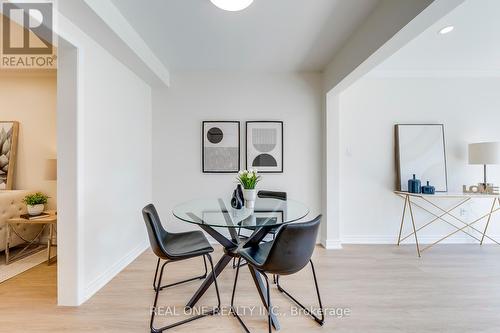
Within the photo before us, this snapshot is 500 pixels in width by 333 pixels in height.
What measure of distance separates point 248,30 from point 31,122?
3310mm

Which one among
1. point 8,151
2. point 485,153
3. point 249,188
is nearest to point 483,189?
point 485,153

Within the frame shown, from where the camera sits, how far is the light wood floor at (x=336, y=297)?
1.74 metres

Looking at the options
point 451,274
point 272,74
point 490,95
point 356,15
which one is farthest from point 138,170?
point 490,95

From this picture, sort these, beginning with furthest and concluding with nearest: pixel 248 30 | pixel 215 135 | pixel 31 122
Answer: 1. pixel 215 135
2. pixel 31 122
3. pixel 248 30

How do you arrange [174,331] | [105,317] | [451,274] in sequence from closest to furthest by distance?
[174,331] < [105,317] < [451,274]

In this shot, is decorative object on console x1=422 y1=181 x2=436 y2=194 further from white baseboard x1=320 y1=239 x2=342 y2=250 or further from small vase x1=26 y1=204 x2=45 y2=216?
small vase x1=26 y1=204 x2=45 y2=216

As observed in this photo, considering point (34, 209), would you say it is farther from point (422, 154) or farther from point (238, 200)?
point (422, 154)

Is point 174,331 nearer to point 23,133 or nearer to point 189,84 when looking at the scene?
point 189,84

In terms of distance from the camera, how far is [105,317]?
5.95ft

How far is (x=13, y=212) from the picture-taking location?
9.23 ft

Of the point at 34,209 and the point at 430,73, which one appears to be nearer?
the point at 34,209

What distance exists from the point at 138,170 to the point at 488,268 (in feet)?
14.3

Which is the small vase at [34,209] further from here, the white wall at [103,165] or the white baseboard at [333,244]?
the white baseboard at [333,244]

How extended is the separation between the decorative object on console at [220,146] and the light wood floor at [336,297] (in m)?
1.33
